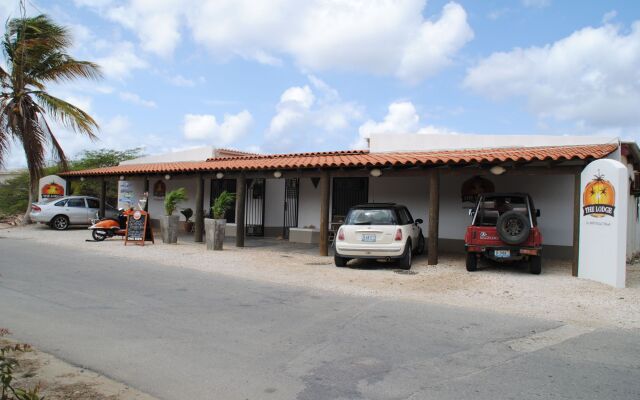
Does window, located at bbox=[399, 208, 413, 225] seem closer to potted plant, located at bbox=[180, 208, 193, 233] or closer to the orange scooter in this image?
the orange scooter

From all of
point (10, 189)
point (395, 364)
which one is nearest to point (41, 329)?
point (395, 364)

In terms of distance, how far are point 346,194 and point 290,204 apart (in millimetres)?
2630

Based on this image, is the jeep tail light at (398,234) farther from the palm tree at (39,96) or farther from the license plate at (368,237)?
the palm tree at (39,96)

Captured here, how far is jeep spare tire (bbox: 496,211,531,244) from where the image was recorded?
10031mm

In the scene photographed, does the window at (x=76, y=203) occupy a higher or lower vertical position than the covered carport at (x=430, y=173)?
lower

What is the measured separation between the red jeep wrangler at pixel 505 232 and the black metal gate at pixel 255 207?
391 inches

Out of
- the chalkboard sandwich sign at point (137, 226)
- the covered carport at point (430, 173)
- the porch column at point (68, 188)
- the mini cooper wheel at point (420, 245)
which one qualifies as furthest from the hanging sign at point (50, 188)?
the mini cooper wheel at point (420, 245)

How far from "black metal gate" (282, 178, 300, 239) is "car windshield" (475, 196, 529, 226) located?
864 centimetres

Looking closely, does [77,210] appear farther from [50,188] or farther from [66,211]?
[50,188]

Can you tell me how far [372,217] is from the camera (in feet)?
36.3

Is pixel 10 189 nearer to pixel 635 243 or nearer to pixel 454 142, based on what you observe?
pixel 454 142

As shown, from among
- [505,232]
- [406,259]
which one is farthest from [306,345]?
[505,232]

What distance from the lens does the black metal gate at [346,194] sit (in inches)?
671

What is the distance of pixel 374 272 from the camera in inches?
424
